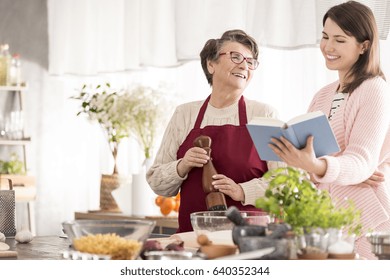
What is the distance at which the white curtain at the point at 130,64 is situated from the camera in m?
3.95

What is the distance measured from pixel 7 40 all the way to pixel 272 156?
4.77 metres

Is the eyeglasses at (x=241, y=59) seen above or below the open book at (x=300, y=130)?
above

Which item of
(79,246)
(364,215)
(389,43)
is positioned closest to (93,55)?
(389,43)

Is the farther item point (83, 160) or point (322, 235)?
point (83, 160)

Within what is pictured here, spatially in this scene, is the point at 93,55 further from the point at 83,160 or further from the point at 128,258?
the point at 128,258

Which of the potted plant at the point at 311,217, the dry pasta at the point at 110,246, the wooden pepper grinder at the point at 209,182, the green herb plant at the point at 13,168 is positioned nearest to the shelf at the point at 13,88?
the green herb plant at the point at 13,168

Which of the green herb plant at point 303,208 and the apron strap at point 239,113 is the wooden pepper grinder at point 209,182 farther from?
the green herb plant at point 303,208

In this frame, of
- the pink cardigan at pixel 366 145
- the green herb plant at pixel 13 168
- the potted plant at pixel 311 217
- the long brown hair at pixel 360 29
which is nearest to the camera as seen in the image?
the potted plant at pixel 311 217

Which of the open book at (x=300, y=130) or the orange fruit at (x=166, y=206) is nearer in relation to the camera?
the open book at (x=300, y=130)

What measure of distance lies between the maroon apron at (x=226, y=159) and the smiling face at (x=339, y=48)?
21.2 inches

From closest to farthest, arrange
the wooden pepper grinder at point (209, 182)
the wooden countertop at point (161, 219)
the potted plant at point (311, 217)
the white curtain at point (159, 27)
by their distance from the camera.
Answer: the potted plant at point (311, 217) → the wooden pepper grinder at point (209, 182) → the white curtain at point (159, 27) → the wooden countertop at point (161, 219)

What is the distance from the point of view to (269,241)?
1552 mm

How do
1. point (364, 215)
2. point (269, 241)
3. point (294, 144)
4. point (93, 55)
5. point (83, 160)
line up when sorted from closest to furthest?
1. point (269, 241)
2. point (294, 144)
3. point (364, 215)
4. point (93, 55)
5. point (83, 160)

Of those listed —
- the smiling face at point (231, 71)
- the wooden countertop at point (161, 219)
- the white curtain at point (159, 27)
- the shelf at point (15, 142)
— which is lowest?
the wooden countertop at point (161, 219)
